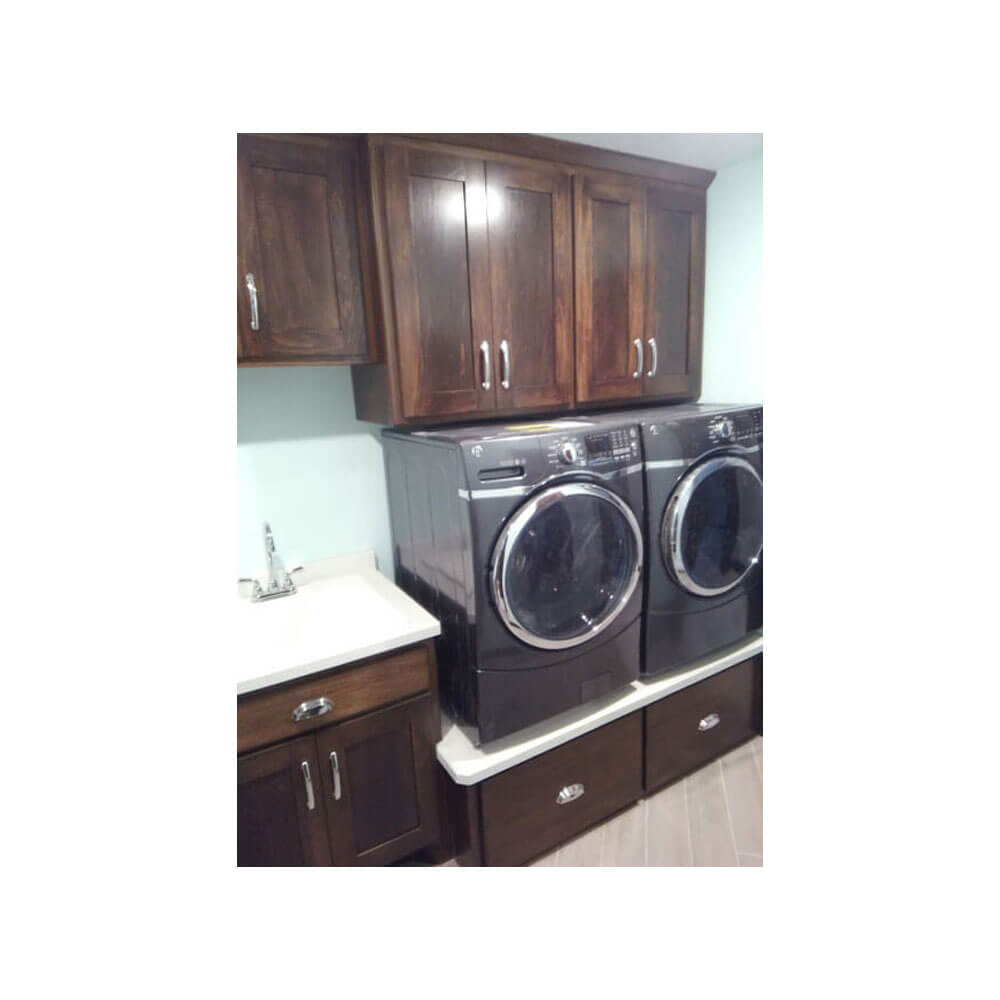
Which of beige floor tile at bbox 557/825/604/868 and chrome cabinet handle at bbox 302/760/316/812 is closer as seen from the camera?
chrome cabinet handle at bbox 302/760/316/812

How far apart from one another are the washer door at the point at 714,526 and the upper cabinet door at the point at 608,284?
0.46 m

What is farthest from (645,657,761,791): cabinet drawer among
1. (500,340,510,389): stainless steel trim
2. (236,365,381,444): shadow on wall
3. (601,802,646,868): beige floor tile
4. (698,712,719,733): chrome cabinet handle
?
(236,365,381,444): shadow on wall

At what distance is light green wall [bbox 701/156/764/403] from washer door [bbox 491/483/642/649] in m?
0.94

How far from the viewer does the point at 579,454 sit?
4.75 feet

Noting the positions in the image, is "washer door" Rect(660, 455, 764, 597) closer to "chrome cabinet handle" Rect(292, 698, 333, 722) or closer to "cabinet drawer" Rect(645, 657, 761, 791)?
"cabinet drawer" Rect(645, 657, 761, 791)

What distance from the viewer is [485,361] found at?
162cm

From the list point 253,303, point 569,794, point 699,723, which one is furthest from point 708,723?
point 253,303

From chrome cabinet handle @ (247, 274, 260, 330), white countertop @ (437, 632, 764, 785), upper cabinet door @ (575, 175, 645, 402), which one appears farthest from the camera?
upper cabinet door @ (575, 175, 645, 402)

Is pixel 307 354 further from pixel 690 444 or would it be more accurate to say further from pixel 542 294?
pixel 690 444

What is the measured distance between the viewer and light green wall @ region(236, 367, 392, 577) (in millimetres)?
1655

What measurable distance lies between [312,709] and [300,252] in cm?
116

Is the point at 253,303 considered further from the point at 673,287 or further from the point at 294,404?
the point at 673,287
